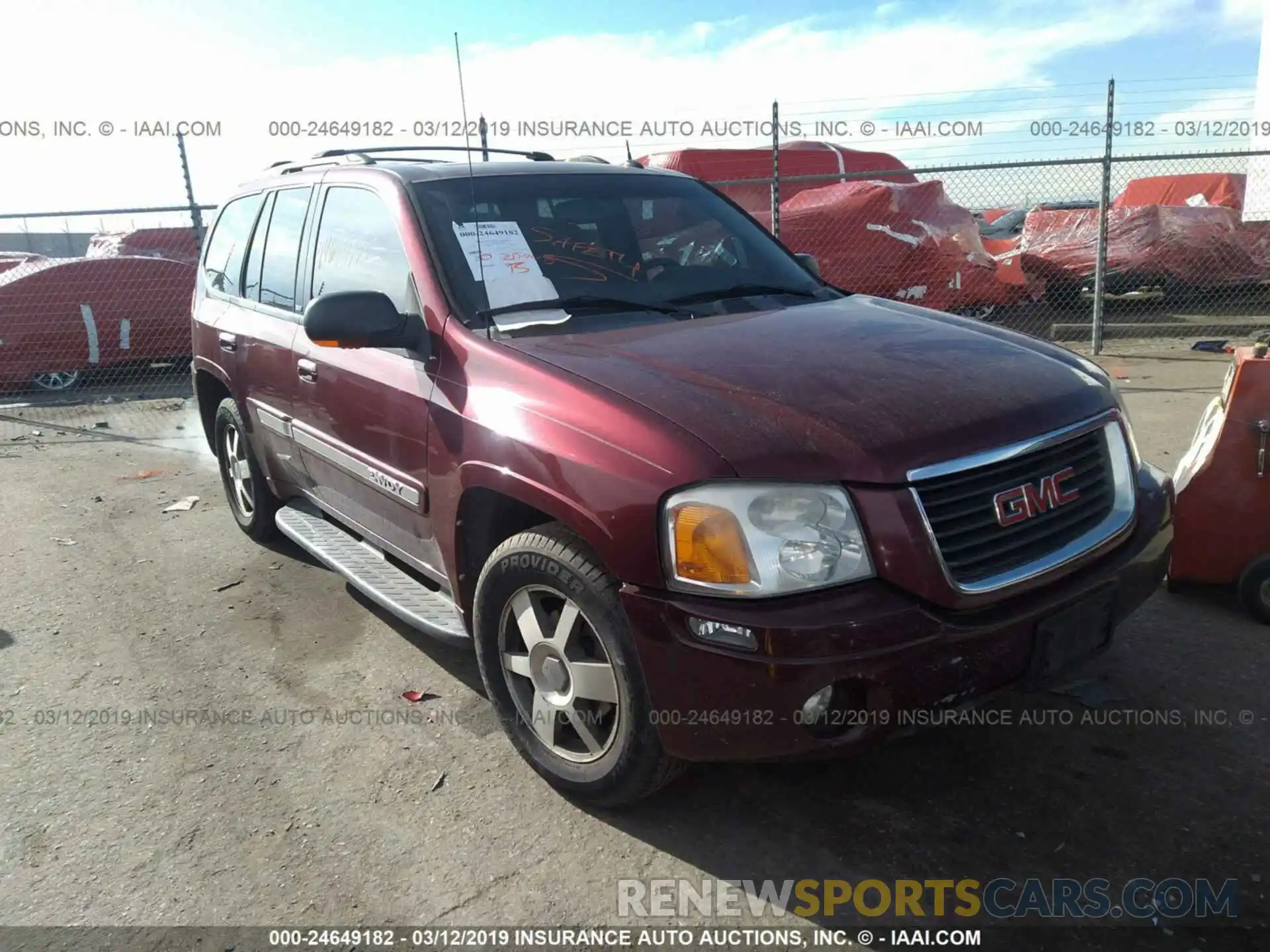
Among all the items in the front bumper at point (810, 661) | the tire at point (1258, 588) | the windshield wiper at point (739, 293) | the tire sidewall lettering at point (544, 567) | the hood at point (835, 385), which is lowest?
the tire at point (1258, 588)

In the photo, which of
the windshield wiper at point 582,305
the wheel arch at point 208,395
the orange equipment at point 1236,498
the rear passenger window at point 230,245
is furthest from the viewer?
the wheel arch at point 208,395

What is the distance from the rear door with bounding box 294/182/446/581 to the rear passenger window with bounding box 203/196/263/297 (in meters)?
0.98

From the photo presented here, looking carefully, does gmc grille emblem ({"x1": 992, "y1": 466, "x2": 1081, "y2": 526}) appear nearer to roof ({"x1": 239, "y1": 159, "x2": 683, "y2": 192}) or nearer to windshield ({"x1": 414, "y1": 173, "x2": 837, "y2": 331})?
windshield ({"x1": 414, "y1": 173, "x2": 837, "y2": 331})

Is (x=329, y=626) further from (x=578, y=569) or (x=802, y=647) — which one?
(x=802, y=647)

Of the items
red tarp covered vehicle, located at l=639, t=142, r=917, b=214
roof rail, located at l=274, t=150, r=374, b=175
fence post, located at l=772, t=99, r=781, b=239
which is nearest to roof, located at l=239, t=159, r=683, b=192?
roof rail, located at l=274, t=150, r=374, b=175

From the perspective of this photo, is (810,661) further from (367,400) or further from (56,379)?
(56,379)

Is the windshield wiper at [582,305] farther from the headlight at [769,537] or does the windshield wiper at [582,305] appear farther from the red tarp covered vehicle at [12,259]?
the red tarp covered vehicle at [12,259]

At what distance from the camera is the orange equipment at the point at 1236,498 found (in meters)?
3.58

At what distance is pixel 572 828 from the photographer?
2707 millimetres

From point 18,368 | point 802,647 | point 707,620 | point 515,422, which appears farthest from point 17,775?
point 18,368

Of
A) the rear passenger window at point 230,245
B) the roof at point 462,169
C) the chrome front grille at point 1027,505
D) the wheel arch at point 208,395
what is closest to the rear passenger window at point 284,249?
the roof at point 462,169

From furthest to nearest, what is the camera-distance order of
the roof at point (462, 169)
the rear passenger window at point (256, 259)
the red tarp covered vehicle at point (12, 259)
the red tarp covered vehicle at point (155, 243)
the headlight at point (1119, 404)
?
1. the red tarp covered vehicle at point (155, 243)
2. the red tarp covered vehicle at point (12, 259)
3. the rear passenger window at point (256, 259)
4. the roof at point (462, 169)
5. the headlight at point (1119, 404)

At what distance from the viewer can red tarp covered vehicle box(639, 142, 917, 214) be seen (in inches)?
482

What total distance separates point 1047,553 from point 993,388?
47 cm
